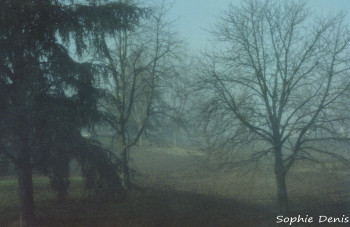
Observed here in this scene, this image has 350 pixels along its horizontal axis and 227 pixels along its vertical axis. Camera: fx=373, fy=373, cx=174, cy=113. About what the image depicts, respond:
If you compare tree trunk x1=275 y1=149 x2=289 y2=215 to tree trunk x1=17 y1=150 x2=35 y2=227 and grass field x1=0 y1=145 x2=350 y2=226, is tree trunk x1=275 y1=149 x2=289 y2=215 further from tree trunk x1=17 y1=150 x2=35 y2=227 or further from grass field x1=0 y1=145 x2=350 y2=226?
tree trunk x1=17 y1=150 x2=35 y2=227

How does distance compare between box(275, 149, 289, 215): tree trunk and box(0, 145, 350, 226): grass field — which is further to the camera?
box(275, 149, 289, 215): tree trunk

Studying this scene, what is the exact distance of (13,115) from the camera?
26.1 feet

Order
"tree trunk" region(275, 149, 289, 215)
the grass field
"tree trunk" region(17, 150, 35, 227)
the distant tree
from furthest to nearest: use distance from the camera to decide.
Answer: "tree trunk" region(275, 149, 289, 215) < the grass field < "tree trunk" region(17, 150, 35, 227) < the distant tree

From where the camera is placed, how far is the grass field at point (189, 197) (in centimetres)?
974

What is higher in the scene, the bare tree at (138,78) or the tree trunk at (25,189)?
the bare tree at (138,78)

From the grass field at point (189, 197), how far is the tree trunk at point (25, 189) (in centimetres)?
27

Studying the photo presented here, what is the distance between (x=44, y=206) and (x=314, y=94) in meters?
8.21

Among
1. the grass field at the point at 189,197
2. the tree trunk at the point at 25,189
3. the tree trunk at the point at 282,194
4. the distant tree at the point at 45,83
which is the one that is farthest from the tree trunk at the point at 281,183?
the tree trunk at the point at 25,189

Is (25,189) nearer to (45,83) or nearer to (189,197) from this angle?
(45,83)

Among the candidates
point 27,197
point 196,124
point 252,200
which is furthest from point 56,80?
point 252,200

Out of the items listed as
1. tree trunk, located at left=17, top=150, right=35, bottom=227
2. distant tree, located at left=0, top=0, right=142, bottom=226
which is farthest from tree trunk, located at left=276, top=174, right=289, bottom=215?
tree trunk, located at left=17, top=150, right=35, bottom=227

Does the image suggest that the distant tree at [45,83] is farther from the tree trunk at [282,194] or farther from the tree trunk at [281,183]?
the tree trunk at [282,194]

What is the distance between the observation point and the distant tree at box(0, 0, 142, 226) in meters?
8.13

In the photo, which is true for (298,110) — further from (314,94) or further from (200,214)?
(200,214)
